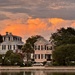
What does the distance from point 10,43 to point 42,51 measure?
63.6 ft

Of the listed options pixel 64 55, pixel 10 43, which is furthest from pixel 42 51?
pixel 10 43

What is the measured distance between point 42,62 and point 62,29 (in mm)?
27748

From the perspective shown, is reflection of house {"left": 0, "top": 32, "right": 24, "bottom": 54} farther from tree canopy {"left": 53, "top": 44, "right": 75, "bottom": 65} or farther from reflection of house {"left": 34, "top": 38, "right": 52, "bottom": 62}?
tree canopy {"left": 53, "top": 44, "right": 75, "bottom": 65}

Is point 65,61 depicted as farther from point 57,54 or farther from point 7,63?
point 7,63

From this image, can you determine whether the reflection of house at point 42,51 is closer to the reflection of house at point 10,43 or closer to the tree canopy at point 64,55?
the reflection of house at point 10,43

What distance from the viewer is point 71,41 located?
364 feet

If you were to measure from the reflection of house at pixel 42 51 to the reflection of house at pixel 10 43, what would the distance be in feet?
48.9

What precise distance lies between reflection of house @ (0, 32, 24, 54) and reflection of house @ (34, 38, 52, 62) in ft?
48.9

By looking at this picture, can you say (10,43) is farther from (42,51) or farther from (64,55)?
(64,55)

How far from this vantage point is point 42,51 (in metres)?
116

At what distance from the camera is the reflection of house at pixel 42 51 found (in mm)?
115562

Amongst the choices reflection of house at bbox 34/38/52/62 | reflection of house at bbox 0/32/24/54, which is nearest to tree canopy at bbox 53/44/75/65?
reflection of house at bbox 34/38/52/62

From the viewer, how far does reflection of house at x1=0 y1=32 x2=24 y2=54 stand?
130 metres

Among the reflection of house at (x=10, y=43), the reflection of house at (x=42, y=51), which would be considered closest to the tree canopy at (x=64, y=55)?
the reflection of house at (x=42, y=51)
